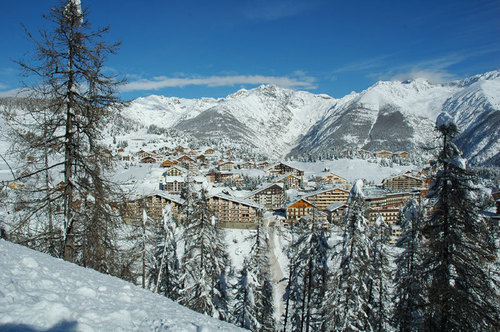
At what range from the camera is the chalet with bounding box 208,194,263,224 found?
56656 mm

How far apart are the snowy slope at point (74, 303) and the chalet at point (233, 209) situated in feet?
170

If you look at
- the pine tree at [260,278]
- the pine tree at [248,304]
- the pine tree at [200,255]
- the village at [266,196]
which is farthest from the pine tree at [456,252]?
the pine tree at [248,304]

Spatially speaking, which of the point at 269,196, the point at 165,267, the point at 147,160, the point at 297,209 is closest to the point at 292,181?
the point at 269,196

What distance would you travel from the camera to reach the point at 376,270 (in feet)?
61.3

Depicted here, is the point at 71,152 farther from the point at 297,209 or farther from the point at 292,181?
the point at 292,181

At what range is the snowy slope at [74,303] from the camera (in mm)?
3447

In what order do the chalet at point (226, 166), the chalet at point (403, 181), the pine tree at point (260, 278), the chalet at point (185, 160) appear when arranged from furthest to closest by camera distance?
the chalet at point (226, 166) < the chalet at point (185, 160) < the chalet at point (403, 181) < the pine tree at point (260, 278)

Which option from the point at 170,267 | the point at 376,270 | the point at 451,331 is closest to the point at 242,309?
the point at 170,267

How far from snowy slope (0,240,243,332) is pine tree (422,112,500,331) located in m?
7.45

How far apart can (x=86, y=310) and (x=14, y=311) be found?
79 centimetres

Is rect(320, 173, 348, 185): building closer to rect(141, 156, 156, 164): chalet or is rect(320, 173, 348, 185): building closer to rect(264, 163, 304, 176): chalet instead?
rect(264, 163, 304, 176): chalet

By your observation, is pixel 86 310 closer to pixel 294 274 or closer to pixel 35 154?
pixel 35 154

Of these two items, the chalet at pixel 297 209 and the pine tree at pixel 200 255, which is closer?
the pine tree at pixel 200 255

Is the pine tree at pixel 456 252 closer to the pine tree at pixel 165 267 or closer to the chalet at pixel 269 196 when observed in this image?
the pine tree at pixel 165 267
